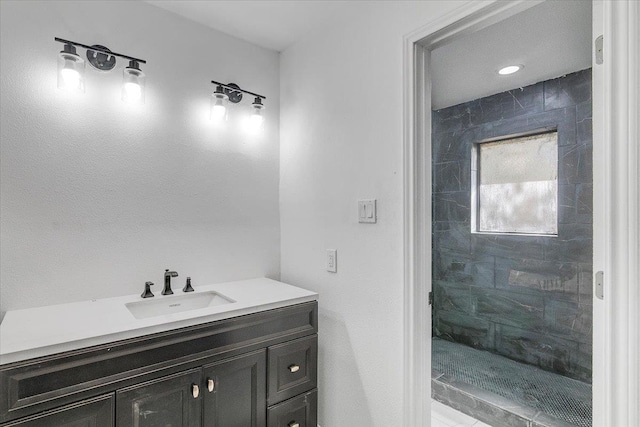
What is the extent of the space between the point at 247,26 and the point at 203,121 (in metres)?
0.61

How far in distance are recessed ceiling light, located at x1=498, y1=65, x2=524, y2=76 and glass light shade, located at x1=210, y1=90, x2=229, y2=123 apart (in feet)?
6.46

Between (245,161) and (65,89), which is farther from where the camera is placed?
(245,161)

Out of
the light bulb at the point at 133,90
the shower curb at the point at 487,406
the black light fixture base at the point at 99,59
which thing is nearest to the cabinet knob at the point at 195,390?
the light bulb at the point at 133,90

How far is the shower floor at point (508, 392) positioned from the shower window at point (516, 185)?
3.73ft

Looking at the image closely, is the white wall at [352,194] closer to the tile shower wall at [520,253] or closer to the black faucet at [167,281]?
the black faucet at [167,281]

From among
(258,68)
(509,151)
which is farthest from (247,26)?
(509,151)

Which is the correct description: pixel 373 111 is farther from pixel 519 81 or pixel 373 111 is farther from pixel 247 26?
pixel 519 81

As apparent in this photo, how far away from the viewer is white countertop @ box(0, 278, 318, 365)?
1108mm

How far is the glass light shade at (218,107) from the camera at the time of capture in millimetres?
1940

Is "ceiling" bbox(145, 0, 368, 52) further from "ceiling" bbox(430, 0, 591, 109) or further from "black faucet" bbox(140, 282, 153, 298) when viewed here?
"black faucet" bbox(140, 282, 153, 298)

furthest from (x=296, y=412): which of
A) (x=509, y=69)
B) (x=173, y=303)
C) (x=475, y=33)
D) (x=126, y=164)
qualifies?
(x=509, y=69)

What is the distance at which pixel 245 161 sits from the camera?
2.13 metres

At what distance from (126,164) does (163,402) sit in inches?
44.4

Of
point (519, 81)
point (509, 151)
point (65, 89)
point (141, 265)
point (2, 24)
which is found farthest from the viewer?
point (509, 151)
